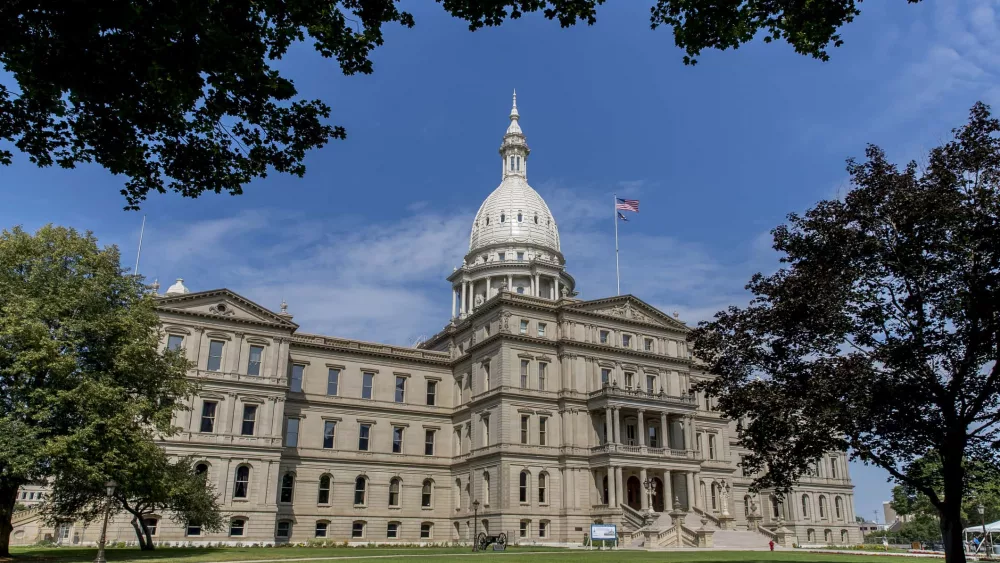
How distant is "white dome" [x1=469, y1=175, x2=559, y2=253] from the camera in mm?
93625

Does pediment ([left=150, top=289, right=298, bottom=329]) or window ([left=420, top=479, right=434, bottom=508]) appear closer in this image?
pediment ([left=150, top=289, right=298, bottom=329])

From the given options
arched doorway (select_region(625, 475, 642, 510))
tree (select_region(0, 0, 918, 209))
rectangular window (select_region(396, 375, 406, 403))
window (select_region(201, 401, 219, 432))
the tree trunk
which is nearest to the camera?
tree (select_region(0, 0, 918, 209))

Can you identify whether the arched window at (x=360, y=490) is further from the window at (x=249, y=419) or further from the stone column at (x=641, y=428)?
the stone column at (x=641, y=428)

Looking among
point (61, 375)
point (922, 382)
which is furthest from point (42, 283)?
point (922, 382)

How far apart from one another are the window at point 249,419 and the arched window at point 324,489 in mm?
7904

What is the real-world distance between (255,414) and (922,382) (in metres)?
45.3

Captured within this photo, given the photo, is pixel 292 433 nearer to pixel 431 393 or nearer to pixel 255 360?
pixel 255 360

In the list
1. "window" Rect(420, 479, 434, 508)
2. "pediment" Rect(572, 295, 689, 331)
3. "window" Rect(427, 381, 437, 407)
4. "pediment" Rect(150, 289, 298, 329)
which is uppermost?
"pediment" Rect(572, 295, 689, 331)

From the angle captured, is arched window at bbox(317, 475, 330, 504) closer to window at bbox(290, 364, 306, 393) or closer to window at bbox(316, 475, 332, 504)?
window at bbox(316, 475, 332, 504)

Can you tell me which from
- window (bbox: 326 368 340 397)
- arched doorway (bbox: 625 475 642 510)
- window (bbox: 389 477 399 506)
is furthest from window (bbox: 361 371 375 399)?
arched doorway (bbox: 625 475 642 510)

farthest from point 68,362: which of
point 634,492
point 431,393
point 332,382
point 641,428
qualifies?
point 634,492

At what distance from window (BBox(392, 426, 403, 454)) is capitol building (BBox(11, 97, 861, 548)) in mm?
118

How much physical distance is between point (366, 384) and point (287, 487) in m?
10.6

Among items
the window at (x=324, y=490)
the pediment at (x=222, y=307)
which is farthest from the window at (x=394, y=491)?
the pediment at (x=222, y=307)
